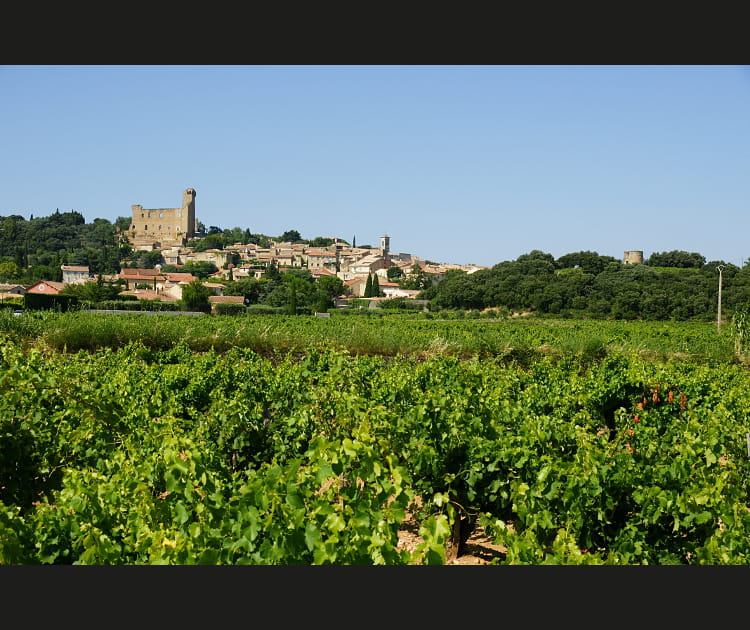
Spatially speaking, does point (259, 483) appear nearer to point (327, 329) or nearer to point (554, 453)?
point (554, 453)

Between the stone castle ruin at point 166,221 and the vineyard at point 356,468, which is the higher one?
the stone castle ruin at point 166,221

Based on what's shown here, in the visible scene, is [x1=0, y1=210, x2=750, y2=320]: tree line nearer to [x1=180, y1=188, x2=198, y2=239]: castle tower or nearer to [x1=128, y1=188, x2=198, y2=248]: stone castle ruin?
[x1=128, y1=188, x2=198, y2=248]: stone castle ruin

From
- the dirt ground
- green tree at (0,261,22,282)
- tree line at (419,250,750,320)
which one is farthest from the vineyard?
green tree at (0,261,22,282)

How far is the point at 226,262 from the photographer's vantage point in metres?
120

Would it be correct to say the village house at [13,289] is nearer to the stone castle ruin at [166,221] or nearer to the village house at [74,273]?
the village house at [74,273]

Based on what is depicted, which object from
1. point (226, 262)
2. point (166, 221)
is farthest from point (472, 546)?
point (166, 221)

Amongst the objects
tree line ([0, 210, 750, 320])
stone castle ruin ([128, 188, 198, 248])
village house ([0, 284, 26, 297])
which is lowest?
village house ([0, 284, 26, 297])

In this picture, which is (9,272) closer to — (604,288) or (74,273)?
(74,273)

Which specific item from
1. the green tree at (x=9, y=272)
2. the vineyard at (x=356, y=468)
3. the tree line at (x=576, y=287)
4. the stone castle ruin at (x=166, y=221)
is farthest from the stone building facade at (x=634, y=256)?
the stone castle ruin at (x=166, y=221)

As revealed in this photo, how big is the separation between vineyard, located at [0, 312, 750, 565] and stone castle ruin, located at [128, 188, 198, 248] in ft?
502

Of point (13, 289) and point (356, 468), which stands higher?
point (13, 289)

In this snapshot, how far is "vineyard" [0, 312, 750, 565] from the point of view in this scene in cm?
291

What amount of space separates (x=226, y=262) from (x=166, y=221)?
4363 centimetres

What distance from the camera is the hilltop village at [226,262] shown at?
87062 mm
